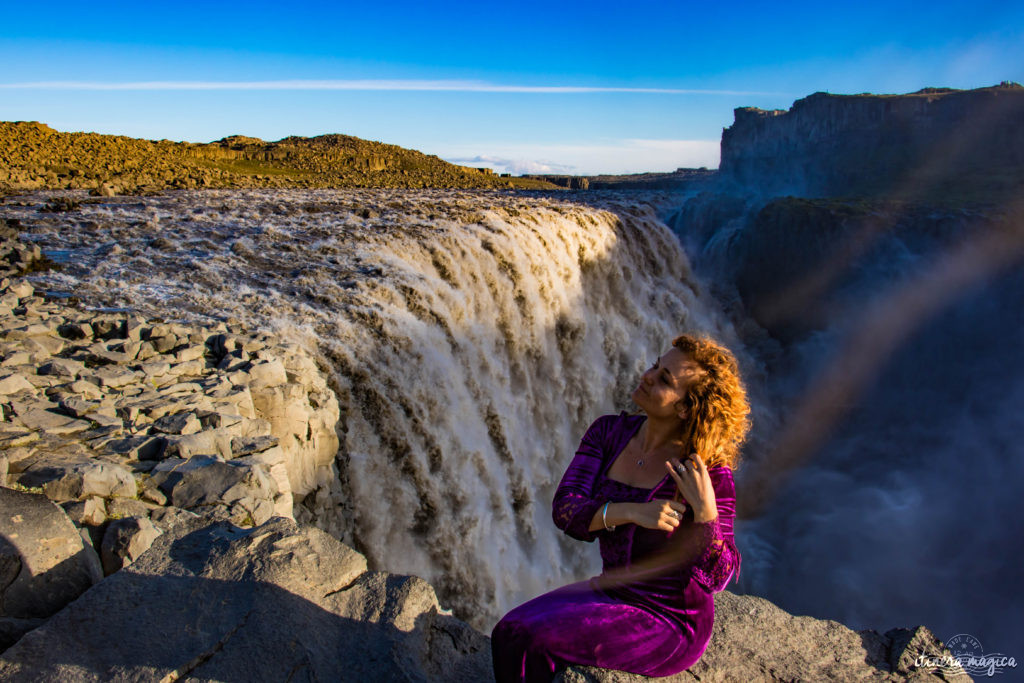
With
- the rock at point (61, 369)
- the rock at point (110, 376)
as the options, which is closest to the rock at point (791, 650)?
the rock at point (110, 376)

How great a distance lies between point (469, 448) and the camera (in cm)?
850

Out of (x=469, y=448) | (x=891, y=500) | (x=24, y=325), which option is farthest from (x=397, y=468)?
(x=891, y=500)

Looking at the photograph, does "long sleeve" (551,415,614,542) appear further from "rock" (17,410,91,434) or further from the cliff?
the cliff

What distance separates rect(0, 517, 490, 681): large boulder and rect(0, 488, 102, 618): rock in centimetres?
23

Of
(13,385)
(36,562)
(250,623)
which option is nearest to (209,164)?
(13,385)

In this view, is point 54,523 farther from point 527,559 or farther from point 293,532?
point 527,559

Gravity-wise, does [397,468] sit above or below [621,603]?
below

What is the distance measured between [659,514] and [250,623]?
1.61 m

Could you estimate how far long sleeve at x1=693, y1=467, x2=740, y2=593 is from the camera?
7.66 feet

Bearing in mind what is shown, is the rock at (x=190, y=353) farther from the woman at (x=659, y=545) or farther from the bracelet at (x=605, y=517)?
the bracelet at (x=605, y=517)

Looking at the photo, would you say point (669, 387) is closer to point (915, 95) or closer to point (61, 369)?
point (61, 369)

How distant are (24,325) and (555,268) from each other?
956 cm

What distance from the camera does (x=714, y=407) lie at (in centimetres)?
251

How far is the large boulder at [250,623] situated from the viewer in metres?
2.38
